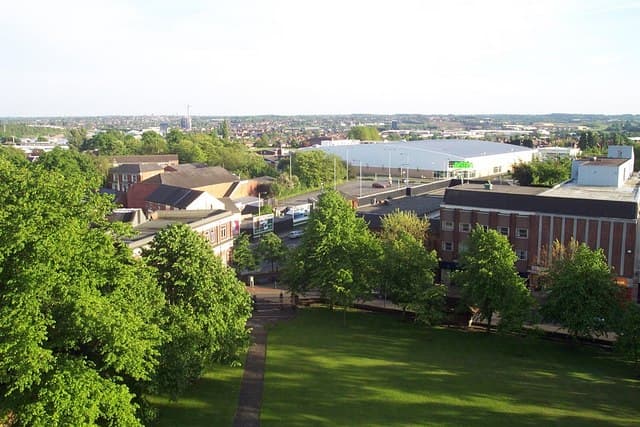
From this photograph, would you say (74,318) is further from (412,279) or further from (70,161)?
(70,161)

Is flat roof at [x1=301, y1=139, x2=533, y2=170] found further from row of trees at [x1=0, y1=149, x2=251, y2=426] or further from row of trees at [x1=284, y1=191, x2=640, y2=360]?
row of trees at [x1=0, y1=149, x2=251, y2=426]

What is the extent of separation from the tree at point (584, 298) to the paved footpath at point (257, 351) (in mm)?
16754

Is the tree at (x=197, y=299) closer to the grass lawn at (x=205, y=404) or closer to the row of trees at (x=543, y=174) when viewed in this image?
the grass lawn at (x=205, y=404)

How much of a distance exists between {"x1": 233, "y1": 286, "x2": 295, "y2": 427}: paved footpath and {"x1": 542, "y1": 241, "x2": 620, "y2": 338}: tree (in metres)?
16.8

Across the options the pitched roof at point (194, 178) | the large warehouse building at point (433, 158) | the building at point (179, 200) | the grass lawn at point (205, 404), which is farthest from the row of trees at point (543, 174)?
the grass lawn at point (205, 404)

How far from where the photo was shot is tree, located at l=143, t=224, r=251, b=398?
27906mm

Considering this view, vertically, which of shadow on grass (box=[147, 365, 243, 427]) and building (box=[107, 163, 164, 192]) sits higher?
building (box=[107, 163, 164, 192])

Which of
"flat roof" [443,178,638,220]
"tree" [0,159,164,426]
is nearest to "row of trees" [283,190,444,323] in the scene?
"flat roof" [443,178,638,220]

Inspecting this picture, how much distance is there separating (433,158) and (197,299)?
107447 millimetres

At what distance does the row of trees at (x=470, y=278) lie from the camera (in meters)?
35.8

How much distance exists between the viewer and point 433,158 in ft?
434

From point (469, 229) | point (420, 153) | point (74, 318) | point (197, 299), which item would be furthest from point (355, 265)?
point (420, 153)

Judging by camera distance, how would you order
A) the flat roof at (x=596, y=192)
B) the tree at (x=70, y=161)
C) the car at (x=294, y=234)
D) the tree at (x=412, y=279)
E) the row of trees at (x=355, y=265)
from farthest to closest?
the tree at (x=70, y=161) → the car at (x=294, y=234) → the flat roof at (x=596, y=192) → the row of trees at (x=355, y=265) → the tree at (x=412, y=279)

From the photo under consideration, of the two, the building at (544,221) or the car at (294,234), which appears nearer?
the building at (544,221)
